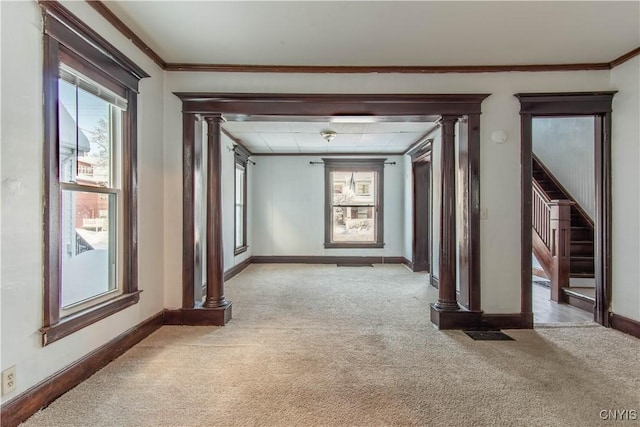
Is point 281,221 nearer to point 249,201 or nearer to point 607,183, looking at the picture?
point 249,201

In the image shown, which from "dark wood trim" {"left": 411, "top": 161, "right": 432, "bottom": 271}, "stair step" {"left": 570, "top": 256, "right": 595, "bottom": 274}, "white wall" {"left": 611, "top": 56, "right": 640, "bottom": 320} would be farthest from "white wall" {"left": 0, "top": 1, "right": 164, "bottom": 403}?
"stair step" {"left": 570, "top": 256, "right": 595, "bottom": 274}

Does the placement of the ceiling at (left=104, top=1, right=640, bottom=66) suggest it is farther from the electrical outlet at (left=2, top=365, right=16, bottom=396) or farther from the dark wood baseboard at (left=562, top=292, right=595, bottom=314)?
the dark wood baseboard at (left=562, top=292, right=595, bottom=314)

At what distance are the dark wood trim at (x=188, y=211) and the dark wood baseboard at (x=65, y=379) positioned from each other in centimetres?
50

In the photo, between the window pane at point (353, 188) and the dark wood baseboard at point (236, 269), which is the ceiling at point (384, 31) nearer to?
the dark wood baseboard at point (236, 269)

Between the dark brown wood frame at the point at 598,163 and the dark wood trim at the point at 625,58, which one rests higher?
the dark wood trim at the point at 625,58

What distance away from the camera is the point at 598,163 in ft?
11.1

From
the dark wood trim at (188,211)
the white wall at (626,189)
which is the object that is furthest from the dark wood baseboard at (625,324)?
the dark wood trim at (188,211)

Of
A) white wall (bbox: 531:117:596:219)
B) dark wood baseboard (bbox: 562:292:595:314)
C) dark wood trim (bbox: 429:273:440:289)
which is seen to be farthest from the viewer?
white wall (bbox: 531:117:596:219)

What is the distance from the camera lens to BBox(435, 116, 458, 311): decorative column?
342 centimetres

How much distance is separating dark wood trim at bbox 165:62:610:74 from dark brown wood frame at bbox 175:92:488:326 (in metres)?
0.23

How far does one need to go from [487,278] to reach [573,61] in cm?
216

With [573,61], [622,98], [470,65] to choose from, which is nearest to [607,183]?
[622,98]

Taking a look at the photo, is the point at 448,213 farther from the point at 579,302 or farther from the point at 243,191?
the point at 243,191

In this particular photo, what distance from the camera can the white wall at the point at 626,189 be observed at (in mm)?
3092
